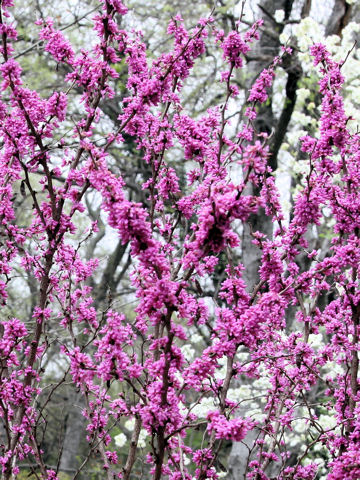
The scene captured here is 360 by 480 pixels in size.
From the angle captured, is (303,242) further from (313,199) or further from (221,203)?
(221,203)

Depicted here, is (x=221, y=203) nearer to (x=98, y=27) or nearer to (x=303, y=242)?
(x=303, y=242)

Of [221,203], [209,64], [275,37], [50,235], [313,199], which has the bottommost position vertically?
[221,203]

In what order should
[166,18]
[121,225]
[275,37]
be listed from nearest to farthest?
[121,225] < [275,37] < [166,18]

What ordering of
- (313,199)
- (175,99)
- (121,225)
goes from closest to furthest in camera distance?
1. (121,225)
2. (313,199)
3. (175,99)

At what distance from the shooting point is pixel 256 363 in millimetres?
3203

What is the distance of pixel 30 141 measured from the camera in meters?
2.98

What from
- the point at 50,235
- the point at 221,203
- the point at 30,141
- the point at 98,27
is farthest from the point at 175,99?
the point at 221,203

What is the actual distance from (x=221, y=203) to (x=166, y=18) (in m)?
10.7

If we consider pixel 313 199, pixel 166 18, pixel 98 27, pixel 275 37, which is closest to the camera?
pixel 313 199

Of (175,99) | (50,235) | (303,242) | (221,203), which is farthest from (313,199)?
(50,235)

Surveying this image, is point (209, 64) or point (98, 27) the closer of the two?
point (98, 27)

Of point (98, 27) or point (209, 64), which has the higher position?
point (209, 64)

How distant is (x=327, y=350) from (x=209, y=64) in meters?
10.0

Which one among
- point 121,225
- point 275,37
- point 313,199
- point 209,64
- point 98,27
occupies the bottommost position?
point 121,225
